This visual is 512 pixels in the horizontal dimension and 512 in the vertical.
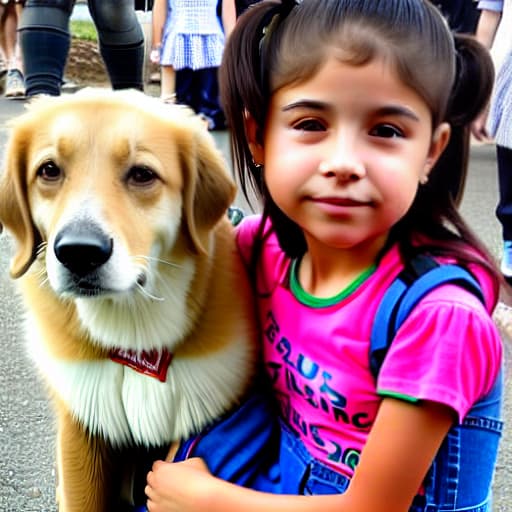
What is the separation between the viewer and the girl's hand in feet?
5.11

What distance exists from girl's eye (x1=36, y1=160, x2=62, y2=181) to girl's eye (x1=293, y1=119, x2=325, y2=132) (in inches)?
21.8

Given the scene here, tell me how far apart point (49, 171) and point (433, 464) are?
103 centimetres

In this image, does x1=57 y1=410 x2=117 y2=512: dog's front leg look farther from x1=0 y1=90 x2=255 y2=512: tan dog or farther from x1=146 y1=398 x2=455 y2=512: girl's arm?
x1=146 y1=398 x2=455 y2=512: girl's arm

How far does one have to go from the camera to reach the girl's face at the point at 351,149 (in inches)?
52.4

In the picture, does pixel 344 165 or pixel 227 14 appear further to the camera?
pixel 227 14

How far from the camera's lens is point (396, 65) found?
1335mm

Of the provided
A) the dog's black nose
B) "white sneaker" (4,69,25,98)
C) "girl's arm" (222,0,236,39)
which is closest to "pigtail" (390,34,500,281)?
the dog's black nose

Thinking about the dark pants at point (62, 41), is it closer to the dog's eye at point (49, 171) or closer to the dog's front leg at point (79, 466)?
the dog's eye at point (49, 171)

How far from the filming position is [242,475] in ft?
5.47

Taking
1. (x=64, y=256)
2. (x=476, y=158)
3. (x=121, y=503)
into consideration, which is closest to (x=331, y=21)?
(x=64, y=256)

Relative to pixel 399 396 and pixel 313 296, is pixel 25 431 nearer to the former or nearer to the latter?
pixel 313 296

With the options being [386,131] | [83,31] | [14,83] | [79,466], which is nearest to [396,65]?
[386,131]

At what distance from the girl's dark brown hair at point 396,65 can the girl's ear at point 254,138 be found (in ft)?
0.05

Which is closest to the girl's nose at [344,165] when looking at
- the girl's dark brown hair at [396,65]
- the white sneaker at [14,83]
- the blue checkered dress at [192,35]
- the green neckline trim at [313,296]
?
the girl's dark brown hair at [396,65]
